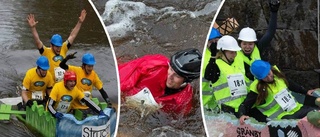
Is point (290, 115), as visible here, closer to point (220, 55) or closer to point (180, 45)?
point (220, 55)

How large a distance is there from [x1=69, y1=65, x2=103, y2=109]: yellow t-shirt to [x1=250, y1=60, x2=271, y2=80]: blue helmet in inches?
31.3

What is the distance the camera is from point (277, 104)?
2.92 meters

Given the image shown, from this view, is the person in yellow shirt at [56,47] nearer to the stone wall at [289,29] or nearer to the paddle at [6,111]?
the paddle at [6,111]

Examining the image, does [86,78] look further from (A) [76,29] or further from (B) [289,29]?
(B) [289,29]

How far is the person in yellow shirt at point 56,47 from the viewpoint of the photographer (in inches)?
103

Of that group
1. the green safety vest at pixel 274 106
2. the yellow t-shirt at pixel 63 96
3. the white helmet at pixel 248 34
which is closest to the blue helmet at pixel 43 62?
the yellow t-shirt at pixel 63 96

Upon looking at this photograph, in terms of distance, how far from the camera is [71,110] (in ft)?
9.21

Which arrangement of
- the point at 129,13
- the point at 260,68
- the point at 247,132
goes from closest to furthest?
the point at 260,68
the point at 247,132
the point at 129,13

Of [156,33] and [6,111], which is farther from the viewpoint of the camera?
[156,33]

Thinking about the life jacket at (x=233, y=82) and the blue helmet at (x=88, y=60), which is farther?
the life jacket at (x=233, y=82)

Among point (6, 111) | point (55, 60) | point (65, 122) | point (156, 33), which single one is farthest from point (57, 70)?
point (156, 33)

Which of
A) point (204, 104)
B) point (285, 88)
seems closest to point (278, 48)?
point (285, 88)

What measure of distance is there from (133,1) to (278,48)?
1.04 meters

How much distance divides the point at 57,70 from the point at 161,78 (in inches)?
24.6
